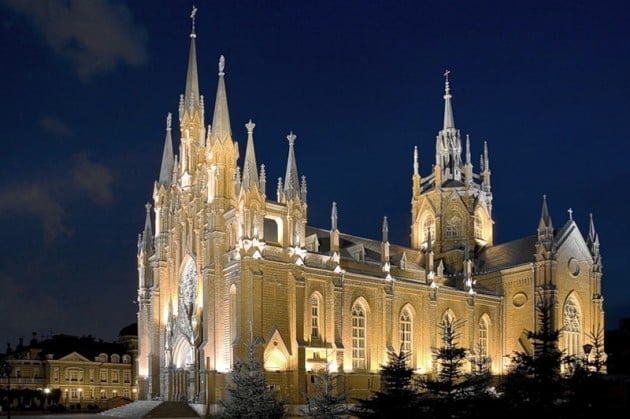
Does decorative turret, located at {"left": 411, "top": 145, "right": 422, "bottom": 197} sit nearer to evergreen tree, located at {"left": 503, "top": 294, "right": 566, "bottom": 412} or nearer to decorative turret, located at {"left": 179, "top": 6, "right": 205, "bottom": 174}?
decorative turret, located at {"left": 179, "top": 6, "right": 205, "bottom": 174}

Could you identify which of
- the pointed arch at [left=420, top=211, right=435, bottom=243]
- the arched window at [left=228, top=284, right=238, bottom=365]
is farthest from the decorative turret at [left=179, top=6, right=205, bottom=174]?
the pointed arch at [left=420, top=211, right=435, bottom=243]

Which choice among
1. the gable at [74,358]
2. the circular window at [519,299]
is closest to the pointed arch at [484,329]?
the circular window at [519,299]

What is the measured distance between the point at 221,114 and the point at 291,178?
8.01 meters

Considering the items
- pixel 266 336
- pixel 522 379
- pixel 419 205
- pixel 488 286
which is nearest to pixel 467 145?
pixel 419 205

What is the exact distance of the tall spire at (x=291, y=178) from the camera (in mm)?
59719

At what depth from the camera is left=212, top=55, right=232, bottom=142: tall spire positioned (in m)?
61.1

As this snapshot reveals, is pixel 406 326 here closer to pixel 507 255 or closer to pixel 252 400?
pixel 507 255

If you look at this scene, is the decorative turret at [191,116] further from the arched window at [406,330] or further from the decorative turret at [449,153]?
the decorative turret at [449,153]

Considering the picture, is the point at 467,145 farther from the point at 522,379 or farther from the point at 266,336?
the point at 522,379

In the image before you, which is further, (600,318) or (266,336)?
(600,318)

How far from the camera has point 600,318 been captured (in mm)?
76562

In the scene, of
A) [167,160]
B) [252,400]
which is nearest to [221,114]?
[167,160]

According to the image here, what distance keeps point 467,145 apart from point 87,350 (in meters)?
54.3

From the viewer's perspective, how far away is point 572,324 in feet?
246
